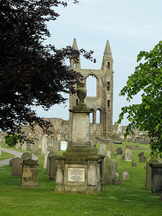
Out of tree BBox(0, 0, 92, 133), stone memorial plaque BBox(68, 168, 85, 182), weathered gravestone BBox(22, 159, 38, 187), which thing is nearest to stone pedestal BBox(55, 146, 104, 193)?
stone memorial plaque BBox(68, 168, 85, 182)

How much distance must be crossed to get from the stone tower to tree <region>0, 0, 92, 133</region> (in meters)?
61.1

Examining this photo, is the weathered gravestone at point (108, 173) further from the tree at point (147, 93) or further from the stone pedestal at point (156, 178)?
the tree at point (147, 93)

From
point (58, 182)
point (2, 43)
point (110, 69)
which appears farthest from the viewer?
point (110, 69)

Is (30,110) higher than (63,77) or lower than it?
lower

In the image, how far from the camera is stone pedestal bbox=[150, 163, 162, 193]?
14.6 m

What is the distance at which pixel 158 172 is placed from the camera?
15039 millimetres

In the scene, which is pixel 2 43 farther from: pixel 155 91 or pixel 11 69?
pixel 155 91

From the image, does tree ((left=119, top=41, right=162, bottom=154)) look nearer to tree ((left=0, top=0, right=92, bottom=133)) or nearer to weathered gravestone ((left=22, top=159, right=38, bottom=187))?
tree ((left=0, top=0, right=92, bottom=133))

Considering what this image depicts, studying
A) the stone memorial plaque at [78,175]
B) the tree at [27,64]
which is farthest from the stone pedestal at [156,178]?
the tree at [27,64]

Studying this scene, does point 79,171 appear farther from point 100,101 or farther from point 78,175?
point 100,101

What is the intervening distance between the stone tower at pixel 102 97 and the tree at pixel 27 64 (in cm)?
6108

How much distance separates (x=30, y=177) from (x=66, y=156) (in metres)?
2.56

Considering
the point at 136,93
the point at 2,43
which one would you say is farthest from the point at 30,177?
the point at 2,43

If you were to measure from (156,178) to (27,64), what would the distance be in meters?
9.23
